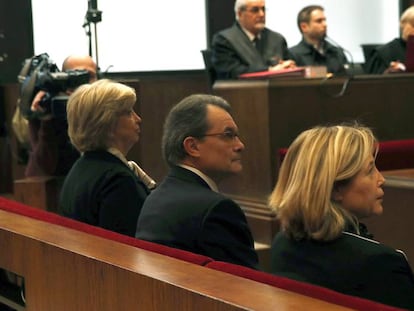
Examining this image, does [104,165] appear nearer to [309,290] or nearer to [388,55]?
[309,290]

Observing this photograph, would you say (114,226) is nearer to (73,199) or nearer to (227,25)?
(73,199)

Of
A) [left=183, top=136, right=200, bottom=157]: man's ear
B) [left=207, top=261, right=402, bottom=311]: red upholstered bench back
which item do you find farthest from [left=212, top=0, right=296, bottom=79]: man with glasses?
[left=207, top=261, right=402, bottom=311]: red upholstered bench back

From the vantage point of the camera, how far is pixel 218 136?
2963mm

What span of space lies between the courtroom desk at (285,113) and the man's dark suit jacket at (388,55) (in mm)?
1298

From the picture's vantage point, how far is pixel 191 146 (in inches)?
113

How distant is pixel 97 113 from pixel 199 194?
3.02ft

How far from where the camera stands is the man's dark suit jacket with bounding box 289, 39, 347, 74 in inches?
267

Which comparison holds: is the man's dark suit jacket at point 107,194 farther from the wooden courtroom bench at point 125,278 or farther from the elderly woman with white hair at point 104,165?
the wooden courtroom bench at point 125,278

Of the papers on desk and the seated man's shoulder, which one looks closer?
the seated man's shoulder

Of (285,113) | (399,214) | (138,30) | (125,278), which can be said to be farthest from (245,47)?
(125,278)

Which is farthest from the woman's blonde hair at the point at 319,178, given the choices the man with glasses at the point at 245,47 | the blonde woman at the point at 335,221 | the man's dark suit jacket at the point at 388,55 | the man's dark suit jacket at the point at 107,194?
the man's dark suit jacket at the point at 388,55

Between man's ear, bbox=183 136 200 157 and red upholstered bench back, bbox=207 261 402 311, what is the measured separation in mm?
976

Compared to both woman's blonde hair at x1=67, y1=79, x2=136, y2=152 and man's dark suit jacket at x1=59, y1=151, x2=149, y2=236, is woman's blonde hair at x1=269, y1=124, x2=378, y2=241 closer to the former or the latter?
man's dark suit jacket at x1=59, y1=151, x2=149, y2=236

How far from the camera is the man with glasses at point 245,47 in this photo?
6.23 meters
